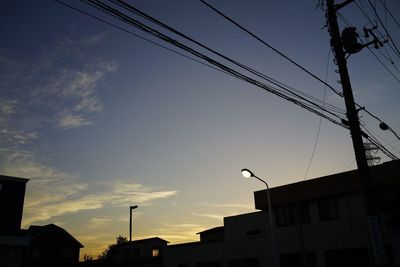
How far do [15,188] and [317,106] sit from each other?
19313mm

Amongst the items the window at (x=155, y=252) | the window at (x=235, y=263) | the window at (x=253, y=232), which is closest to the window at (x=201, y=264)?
the window at (x=235, y=263)

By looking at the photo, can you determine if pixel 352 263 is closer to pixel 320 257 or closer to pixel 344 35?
pixel 320 257

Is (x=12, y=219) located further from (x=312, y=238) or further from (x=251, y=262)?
(x=312, y=238)

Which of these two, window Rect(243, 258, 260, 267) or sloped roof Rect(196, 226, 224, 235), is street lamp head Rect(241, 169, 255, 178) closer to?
window Rect(243, 258, 260, 267)

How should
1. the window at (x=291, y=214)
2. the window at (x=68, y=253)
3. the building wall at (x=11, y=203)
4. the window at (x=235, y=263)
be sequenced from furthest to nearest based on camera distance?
the window at (x=68, y=253) → the window at (x=235, y=263) → the window at (x=291, y=214) → the building wall at (x=11, y=203)

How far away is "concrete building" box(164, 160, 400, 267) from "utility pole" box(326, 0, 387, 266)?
837 centimetres

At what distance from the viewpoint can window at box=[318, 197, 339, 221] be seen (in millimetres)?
22938

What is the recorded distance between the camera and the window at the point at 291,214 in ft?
80.2

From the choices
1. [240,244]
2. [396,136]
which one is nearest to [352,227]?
[396,136]

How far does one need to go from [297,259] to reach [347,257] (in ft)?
11.3

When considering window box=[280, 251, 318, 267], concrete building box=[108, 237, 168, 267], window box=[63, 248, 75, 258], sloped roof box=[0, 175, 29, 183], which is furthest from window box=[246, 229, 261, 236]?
window box=[63, 248, 75, 258]

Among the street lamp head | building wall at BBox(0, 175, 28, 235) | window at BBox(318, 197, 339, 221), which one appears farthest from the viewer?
window at BBox(318, 197, 339, 221)

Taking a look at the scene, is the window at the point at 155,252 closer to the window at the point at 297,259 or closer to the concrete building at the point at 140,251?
the concrete building at the point at 140,251

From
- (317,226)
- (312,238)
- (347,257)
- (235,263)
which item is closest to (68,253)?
(235,263)
